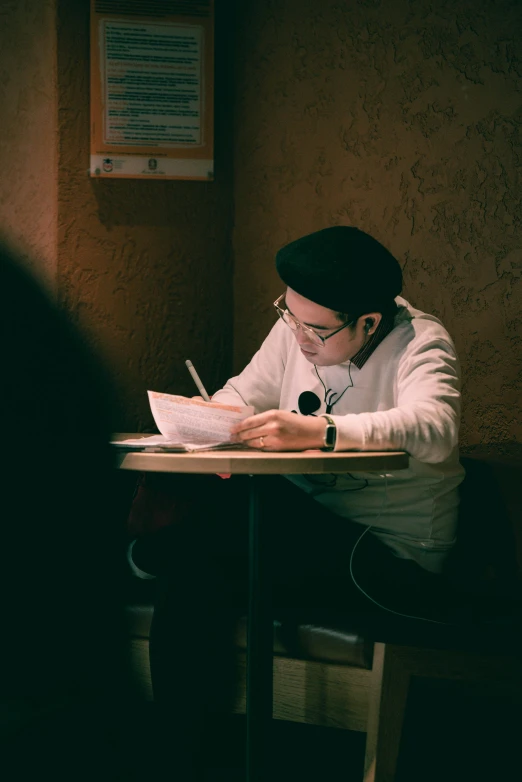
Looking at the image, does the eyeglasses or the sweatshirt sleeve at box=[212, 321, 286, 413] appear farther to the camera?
the sweatshirt sleeve at box=[212, 321, 286, 413]

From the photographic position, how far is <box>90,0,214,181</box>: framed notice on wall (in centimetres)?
283

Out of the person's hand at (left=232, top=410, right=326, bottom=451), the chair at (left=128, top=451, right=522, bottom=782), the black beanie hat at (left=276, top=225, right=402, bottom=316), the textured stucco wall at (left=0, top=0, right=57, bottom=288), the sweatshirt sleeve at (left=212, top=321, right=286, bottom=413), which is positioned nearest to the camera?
the person's hand at (left=232, top=410, right=326, bottom=451)

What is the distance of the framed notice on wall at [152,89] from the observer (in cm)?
283

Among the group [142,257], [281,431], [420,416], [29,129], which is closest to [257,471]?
[281,431]

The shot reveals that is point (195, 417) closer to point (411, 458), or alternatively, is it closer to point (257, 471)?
point (257, 471)

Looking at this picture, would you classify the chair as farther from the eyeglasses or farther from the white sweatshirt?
the eyeglasses

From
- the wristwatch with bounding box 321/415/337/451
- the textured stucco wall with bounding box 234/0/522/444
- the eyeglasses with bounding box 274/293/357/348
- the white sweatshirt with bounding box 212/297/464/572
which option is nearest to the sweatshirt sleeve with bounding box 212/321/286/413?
the white sweatshirt with bounding box 212/297/464/572

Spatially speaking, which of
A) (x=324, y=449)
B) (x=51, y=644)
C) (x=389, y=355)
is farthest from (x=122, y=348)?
(x=51, y=644)

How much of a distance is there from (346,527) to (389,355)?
0.49 m

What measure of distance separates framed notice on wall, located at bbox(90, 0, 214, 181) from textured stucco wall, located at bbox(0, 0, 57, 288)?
0.51 ft

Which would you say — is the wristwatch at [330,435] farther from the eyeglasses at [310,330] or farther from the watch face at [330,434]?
the eyeglasses at [310,330]

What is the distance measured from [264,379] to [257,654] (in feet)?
3.15

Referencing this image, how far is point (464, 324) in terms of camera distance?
2.91 metres

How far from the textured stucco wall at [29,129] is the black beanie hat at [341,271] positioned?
105 centimetres
